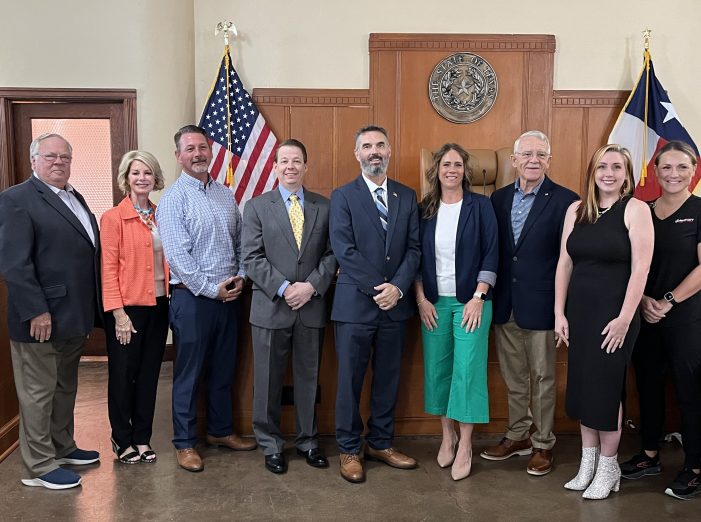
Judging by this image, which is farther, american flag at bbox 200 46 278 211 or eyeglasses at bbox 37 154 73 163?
american flag at bbox 200 46 278 211

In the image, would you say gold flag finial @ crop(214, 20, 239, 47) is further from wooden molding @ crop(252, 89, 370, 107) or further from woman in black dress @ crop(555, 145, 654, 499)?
woman in black dress @ crop(555, 145, 654, 499)

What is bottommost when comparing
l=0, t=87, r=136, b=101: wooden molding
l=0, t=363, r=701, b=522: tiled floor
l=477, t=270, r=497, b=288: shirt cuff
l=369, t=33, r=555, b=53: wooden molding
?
l=0, t=363, r=701, b=522: tiled floor

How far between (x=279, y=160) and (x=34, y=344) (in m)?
1.55

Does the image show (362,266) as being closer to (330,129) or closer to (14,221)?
(14,221)

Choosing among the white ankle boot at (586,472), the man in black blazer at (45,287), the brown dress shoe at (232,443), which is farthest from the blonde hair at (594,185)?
the man in black blazer at (45,287)

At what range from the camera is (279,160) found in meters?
3.57

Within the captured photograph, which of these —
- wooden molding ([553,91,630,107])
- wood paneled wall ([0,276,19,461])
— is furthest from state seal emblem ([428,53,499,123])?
wood paneled wall ([0,276,19,461])

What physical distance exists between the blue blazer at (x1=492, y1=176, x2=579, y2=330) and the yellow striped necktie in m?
1.12

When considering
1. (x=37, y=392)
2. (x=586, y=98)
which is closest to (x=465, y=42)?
(x=586, y=98)

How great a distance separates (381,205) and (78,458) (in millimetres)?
2198

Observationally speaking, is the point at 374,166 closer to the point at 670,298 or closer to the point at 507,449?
the point at 670,298

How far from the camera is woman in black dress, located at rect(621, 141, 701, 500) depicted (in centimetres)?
329

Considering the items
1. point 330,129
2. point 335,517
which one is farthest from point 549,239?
point 330,129

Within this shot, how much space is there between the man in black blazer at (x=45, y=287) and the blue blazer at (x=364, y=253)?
1296mm
